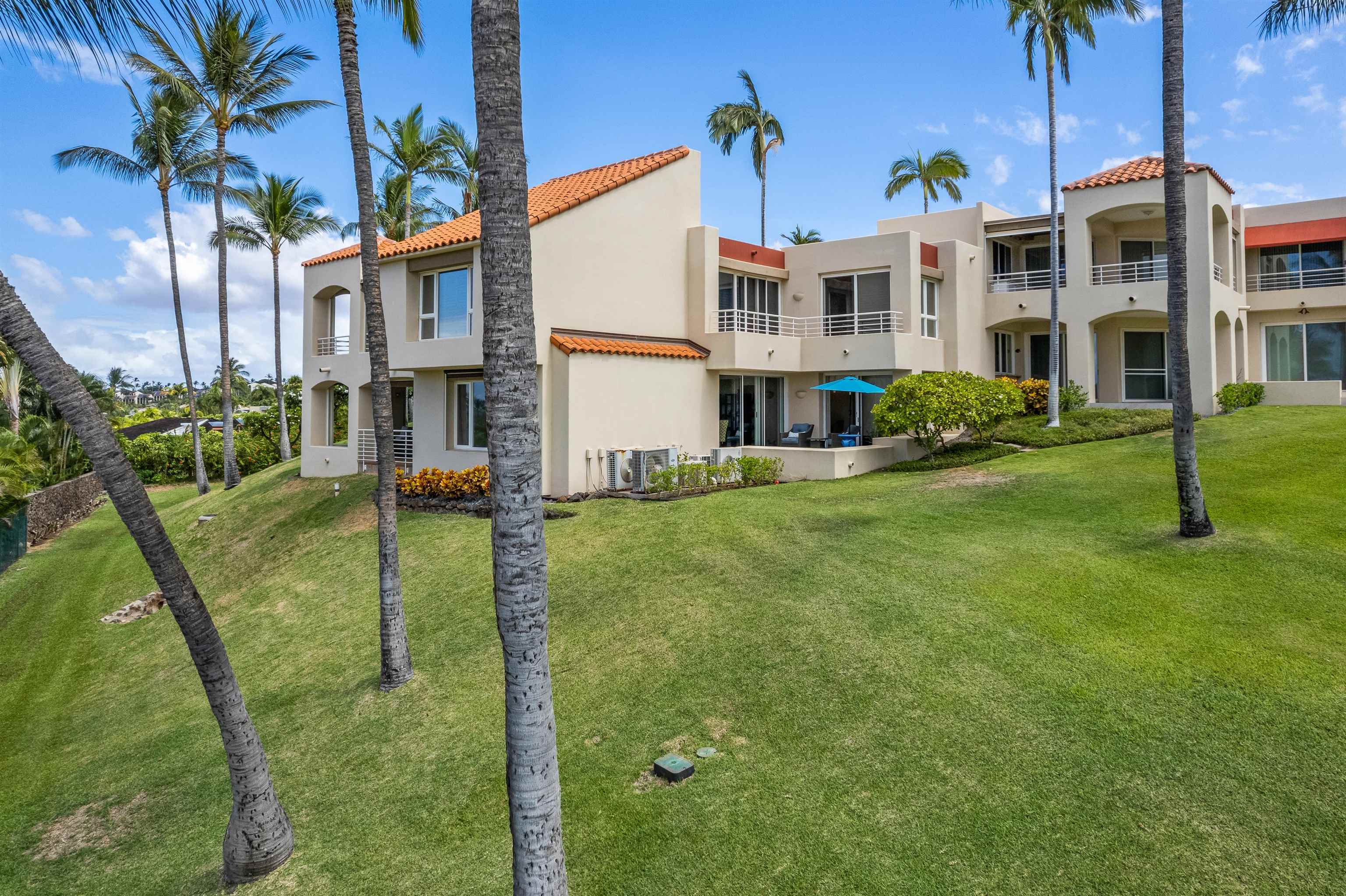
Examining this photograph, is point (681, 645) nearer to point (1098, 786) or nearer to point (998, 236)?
point (1098, 786)

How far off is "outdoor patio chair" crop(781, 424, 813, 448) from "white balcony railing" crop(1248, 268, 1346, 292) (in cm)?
1719

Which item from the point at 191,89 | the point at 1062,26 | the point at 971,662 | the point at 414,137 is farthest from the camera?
the point at 414,137

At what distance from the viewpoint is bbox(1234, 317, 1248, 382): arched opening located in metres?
25.9

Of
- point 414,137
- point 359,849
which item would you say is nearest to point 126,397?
point 414,137

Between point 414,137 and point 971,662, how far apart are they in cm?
3078

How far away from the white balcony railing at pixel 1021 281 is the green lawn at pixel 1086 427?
516cm

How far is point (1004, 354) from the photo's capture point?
28.2 metres

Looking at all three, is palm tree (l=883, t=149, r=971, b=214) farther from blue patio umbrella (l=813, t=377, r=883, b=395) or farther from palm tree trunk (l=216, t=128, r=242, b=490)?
palm tree trunk (l=216, t=128, r=242, b=490)

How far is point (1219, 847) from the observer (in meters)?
5.62

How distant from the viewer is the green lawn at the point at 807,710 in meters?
6.09

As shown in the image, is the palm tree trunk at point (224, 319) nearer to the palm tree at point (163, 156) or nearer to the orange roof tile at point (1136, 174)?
the palm tree at point (163, 156)

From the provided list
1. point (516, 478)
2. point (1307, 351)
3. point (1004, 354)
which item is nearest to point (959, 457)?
point (1004, 354)

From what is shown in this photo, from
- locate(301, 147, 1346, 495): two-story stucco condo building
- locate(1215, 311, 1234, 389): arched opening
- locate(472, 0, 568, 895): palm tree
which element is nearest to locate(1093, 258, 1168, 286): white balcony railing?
locate(301, 147, 1346, 495): two-story stucco condo building

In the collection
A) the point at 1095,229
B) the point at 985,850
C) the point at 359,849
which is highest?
the point at 1095,229
